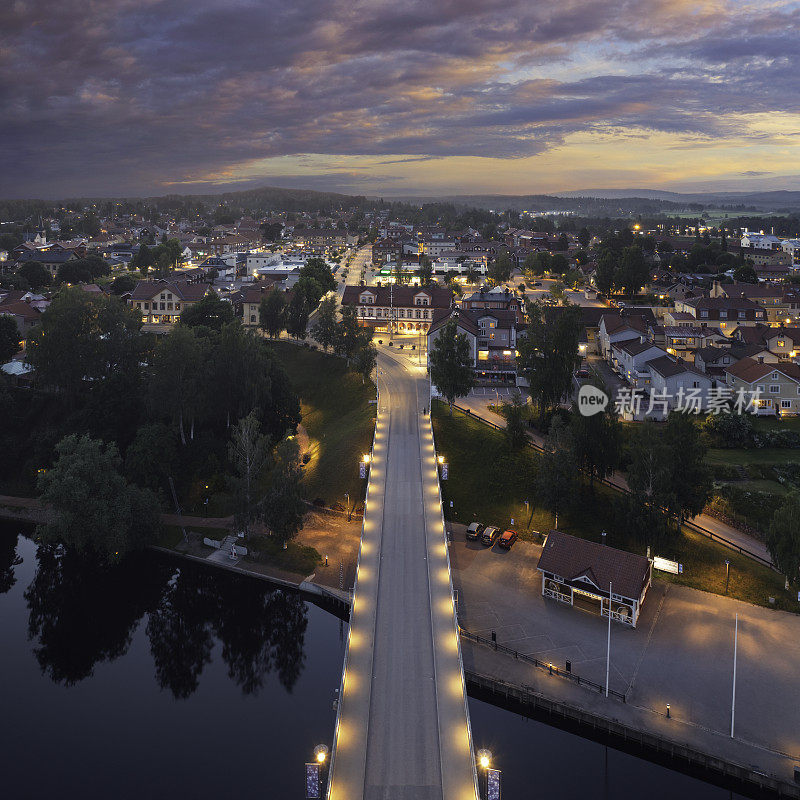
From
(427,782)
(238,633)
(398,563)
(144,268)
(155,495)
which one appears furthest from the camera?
(144,268)

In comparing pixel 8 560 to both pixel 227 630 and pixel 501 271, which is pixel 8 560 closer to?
pixel 227 630

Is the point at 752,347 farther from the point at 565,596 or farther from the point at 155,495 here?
the point at 155,495

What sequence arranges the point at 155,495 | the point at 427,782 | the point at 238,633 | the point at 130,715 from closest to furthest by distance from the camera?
the point at 427,782, the point at 130,715, the point at 238,633, the point at 155,495

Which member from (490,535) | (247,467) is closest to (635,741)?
(490,535)

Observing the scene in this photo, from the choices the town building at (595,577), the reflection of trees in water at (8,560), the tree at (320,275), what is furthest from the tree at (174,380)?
the tree at (320,275)

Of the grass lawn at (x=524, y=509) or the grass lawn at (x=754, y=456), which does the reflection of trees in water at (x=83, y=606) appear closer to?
the grass lawn at (x=524, y=509)

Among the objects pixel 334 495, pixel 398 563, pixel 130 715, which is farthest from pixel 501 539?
pixel 130 715

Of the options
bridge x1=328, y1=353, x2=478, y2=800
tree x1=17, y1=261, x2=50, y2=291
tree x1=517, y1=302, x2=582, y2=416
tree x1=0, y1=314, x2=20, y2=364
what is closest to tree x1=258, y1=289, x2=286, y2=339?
tree x1=0, y1=314, x2=20, y2=364
